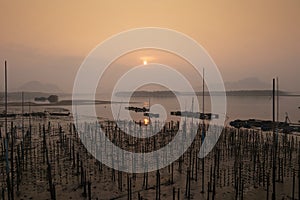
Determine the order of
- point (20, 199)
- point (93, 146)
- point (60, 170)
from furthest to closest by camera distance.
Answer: point (93, 146), point (60, 170), point (20, 199)

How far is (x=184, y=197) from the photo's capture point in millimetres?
7219

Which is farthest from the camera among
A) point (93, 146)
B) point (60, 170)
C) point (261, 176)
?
point (93, 146)

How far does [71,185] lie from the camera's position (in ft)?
26.2

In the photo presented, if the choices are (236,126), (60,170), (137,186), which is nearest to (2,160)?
(60,170)

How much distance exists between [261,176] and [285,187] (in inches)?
27.0

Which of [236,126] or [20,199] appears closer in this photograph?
[20,199]

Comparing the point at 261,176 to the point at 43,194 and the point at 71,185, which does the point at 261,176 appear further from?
the point at 43,194

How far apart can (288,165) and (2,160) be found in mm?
9660

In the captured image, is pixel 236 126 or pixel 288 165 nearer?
pixel 288 165

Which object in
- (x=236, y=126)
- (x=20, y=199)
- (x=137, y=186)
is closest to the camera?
(x=20, y=199)

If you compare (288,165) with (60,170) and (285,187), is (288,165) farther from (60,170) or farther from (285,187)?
(60,170)

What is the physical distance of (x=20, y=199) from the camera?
714 centimetres

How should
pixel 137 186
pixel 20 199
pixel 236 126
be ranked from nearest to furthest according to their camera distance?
1. pixel 20 199
2. pixel 137 186
3. pixel 236 126

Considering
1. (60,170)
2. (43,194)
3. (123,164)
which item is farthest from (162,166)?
(43,194)
